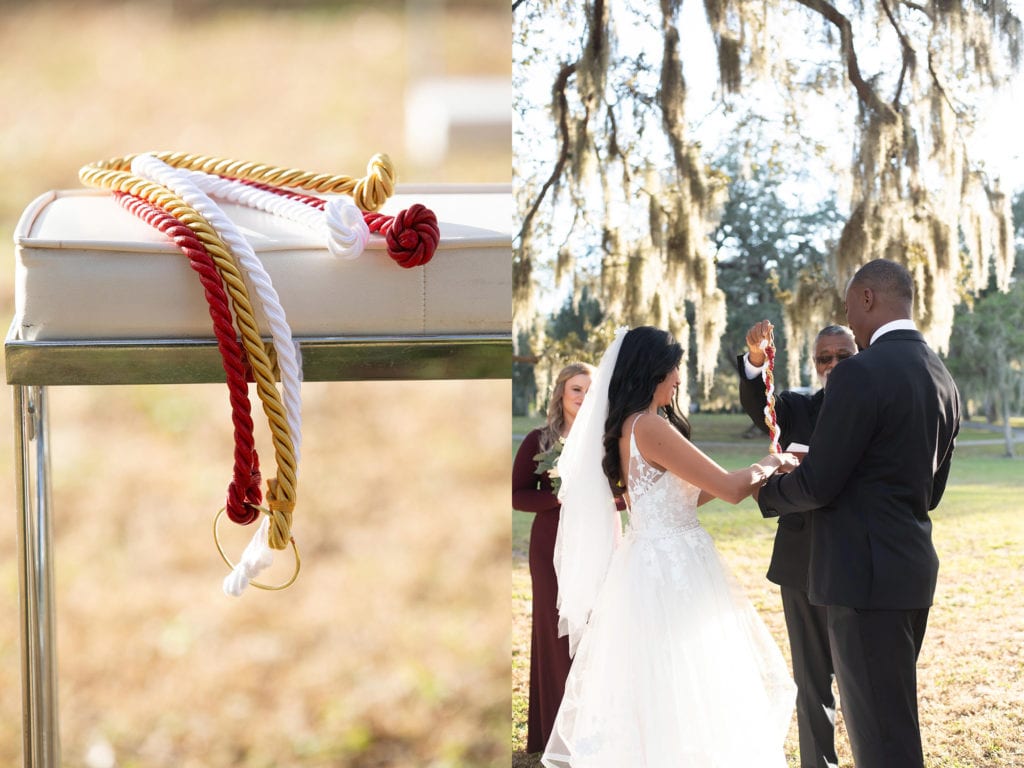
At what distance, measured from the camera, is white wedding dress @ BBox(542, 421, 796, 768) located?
2445 mm

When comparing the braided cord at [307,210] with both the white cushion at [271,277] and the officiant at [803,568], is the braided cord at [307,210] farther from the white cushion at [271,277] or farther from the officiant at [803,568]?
the officiant at [803,568]

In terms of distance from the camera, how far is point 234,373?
138cm

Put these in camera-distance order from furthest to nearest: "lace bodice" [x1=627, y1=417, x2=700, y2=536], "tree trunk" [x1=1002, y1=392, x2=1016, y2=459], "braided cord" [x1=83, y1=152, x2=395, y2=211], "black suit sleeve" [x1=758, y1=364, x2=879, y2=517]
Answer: "tree trunk" [x1=1002, y1=392, x2=1016, y2=459] → "lace bodice" [x1=627, y1=417, x2=700, y2=536] → "black suit sleeve" [x1=758, y1=364, x2=879, y2=517] → "braided cord" [x1=83, y1=152, x2=395, y2=211]

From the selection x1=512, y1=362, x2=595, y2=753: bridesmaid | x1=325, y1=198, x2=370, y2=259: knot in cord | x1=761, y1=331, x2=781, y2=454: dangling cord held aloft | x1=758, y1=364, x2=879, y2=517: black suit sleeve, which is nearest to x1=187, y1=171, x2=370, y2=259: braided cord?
x1=325, y1=198, x2=370, y2=259: knot in cord

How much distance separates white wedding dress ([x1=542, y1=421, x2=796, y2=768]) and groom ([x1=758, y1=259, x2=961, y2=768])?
0.41m

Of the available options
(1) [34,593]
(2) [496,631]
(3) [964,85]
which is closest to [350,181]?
(1) [34,593]

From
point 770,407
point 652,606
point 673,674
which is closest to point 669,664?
point 673,674

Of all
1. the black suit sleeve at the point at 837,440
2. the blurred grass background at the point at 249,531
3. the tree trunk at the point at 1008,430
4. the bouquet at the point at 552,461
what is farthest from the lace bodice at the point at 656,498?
the tree trunk at the point at 1008,430

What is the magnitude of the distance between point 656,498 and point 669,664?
0.44m

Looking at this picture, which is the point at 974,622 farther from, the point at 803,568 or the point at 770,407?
the point at 770,407

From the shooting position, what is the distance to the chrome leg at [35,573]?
1.68m

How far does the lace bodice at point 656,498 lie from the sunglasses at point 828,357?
1.65ft

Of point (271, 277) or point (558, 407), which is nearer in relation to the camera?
point (271, 277)

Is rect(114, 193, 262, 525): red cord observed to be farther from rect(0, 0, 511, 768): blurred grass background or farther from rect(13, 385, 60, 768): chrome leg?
rect(0, 0, 511, 768): blurred grass background
